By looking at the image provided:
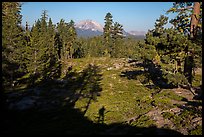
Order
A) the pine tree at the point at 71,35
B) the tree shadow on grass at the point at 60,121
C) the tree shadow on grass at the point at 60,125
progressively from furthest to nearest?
the pine tree at the point at 71,35 < the tree shadow on grass at the point at 60,121 < the tree shadow on grass at the point at 60,125

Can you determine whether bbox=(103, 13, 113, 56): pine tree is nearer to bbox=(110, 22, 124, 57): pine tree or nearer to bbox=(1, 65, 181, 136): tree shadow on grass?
bbox=(110, 22, 124, 57): pine tree

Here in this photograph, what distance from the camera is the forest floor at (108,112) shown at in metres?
16.0

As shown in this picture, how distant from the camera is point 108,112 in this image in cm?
2370

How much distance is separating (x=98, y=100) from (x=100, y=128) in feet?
38.7

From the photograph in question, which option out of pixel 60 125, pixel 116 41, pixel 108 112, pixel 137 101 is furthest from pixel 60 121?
pixel 116 41

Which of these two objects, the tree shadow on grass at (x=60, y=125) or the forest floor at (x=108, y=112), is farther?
the forest floor at (x=108, y=112)

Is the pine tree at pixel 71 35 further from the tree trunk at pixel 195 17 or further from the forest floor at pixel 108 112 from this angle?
the tree trunk at pixel 195 17

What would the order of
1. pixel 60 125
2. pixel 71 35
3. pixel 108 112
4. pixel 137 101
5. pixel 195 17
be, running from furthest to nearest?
pixel 71 35 → pixel 137 101 → pixel 108 112 → pixel 60 125 → pixel 195 17

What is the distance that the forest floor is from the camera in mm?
15953

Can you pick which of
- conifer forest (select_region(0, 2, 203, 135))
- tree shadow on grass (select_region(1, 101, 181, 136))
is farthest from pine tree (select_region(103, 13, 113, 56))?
tree shadow on grass (select_region(1, 101, 181, 136))

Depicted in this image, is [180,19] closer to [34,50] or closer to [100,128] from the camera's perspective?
[100,128]

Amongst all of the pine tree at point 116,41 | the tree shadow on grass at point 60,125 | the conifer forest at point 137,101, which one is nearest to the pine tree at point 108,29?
the pine tree at point 116,41

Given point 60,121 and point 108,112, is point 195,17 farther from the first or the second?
point 60,121

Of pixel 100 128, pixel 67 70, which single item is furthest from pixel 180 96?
pixel 67 70
